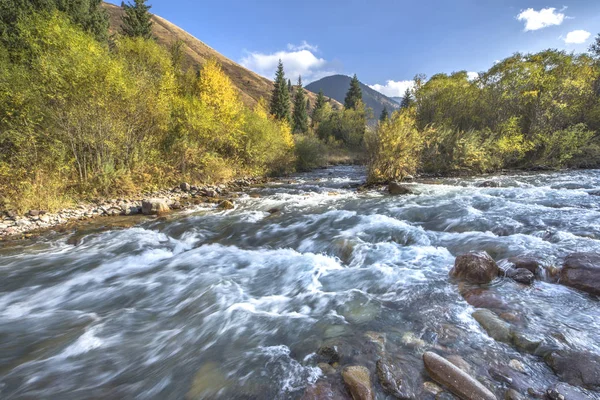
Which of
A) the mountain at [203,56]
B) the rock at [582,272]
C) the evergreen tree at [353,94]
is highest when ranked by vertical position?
the mountain at [203,56]

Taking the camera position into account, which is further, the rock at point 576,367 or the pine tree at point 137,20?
the pine tree at point 137,20

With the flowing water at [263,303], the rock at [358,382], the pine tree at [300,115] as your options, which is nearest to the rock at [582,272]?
the flowing water at [263,303]

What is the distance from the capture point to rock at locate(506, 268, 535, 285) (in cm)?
434

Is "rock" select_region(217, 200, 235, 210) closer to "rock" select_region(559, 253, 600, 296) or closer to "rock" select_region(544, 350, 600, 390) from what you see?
"rock" select_region(559, 253, 600, 296)

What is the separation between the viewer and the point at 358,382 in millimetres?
2500

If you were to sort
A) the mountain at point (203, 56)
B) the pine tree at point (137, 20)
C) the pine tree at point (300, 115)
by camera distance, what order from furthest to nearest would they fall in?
1. the mountain at point (203, 56)
2. the pine tree at point (300, 115)
3. the pine tree at point (137, 20)

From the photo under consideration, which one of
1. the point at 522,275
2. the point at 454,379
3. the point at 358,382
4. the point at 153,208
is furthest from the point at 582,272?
the point at 153,208

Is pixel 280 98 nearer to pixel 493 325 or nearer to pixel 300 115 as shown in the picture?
pixel 300 115

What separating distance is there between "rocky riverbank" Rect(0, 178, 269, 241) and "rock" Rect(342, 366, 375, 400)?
10.1 m

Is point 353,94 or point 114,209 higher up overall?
point 353,94

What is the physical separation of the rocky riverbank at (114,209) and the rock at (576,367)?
11009 mm

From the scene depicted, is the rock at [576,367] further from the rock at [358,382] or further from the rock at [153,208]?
the rock at [153,208]

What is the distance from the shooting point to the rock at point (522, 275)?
4.34 metres

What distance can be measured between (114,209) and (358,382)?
11.8 meters
